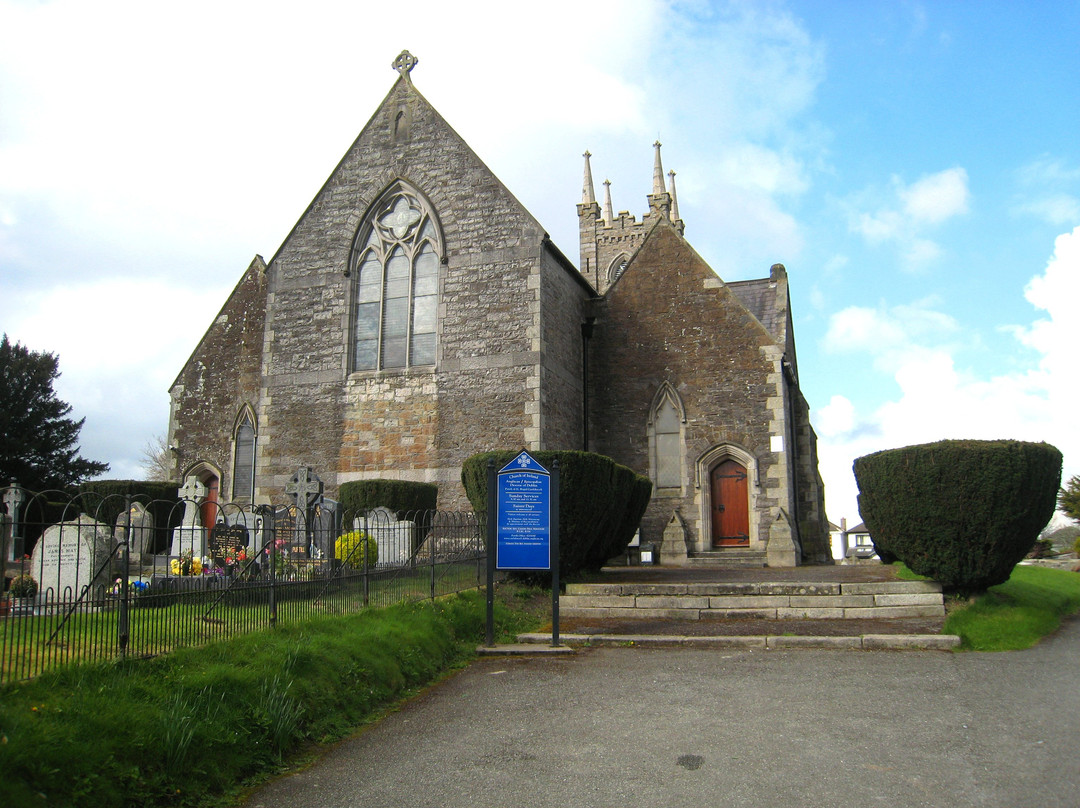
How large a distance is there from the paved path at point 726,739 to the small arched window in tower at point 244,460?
15063mm

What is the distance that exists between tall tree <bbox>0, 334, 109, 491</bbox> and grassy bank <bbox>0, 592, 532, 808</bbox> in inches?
1208

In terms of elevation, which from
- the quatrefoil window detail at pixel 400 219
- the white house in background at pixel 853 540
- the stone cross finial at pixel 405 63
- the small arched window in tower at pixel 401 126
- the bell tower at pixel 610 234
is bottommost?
the white house in background at pixel 853 540

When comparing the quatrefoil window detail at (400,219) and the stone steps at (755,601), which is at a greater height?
the quatrefoil window detail at (400,219)

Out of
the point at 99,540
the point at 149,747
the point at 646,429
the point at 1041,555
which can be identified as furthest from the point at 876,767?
the point at 1041,555

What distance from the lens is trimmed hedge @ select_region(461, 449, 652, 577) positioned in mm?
13086

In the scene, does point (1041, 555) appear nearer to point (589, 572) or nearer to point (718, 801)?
point (589, 572)

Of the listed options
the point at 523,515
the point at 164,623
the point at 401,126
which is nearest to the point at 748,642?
the point at 523,515

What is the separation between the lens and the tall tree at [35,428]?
1314 inches

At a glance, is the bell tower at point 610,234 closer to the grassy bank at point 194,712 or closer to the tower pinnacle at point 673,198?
the tower pinnacle at point 673,198

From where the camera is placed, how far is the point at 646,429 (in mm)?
21156

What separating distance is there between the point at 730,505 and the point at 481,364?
22.9ft

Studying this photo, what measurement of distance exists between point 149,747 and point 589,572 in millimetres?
10791

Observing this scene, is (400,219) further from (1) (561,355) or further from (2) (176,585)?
(2) (176,585)

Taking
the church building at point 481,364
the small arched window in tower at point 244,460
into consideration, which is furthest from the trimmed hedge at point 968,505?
the small arched window in tower at point 244,460
